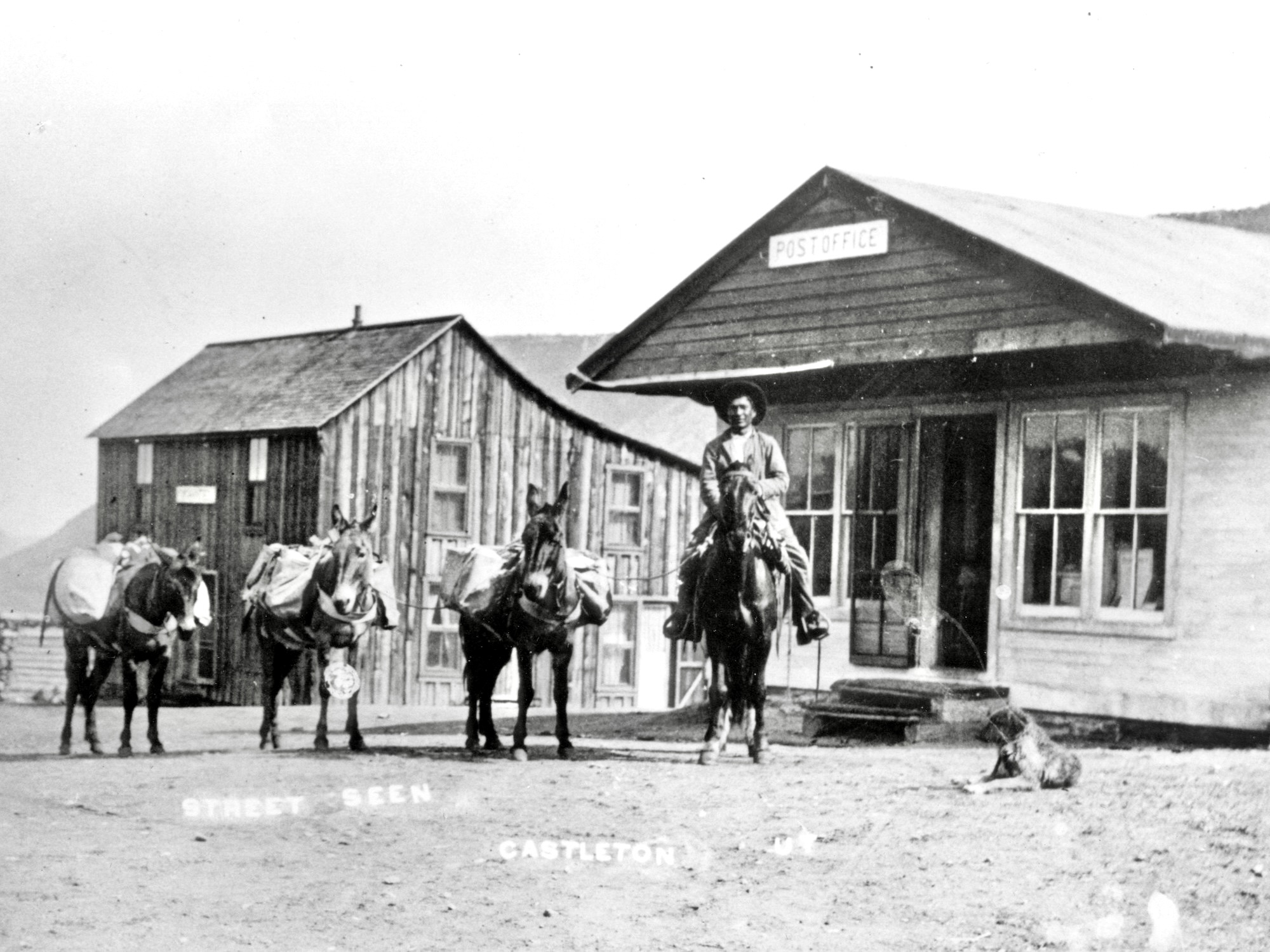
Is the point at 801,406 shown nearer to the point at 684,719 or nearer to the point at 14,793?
the point at 684,719

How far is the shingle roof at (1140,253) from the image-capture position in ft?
Answer: 39.0

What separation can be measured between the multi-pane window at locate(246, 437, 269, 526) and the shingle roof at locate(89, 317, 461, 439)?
382 mm

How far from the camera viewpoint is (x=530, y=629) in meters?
12.2

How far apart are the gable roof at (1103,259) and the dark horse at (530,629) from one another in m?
4.10

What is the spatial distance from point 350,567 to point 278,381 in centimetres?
682

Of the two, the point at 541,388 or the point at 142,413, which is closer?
the point at 142,413

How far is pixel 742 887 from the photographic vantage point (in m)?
8.27

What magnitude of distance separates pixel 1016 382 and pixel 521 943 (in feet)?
26.5

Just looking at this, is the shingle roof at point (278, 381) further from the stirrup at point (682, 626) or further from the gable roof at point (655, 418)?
the gable roof at point (655, 418)

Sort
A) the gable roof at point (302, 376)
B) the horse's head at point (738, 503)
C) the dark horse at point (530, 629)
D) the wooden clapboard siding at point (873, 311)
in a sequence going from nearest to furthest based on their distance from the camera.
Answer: the horse's head at point (738, 503) → the dark horse at point (530, 629) → the wooden clapboard siding at point (873, 311) → the gable roof at point (302, 376)

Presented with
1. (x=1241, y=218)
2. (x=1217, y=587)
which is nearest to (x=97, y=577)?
(x=1217, y=587)

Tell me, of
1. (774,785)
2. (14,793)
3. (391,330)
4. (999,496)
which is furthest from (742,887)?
(391,330)

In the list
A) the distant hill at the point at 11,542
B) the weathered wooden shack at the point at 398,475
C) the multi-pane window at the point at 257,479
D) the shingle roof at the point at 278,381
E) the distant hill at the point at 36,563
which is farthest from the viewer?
the multi-pane window at the point at 257,479

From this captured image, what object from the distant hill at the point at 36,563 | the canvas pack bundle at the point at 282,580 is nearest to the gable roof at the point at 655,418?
the canvas pack bundle at the point at 282,580
